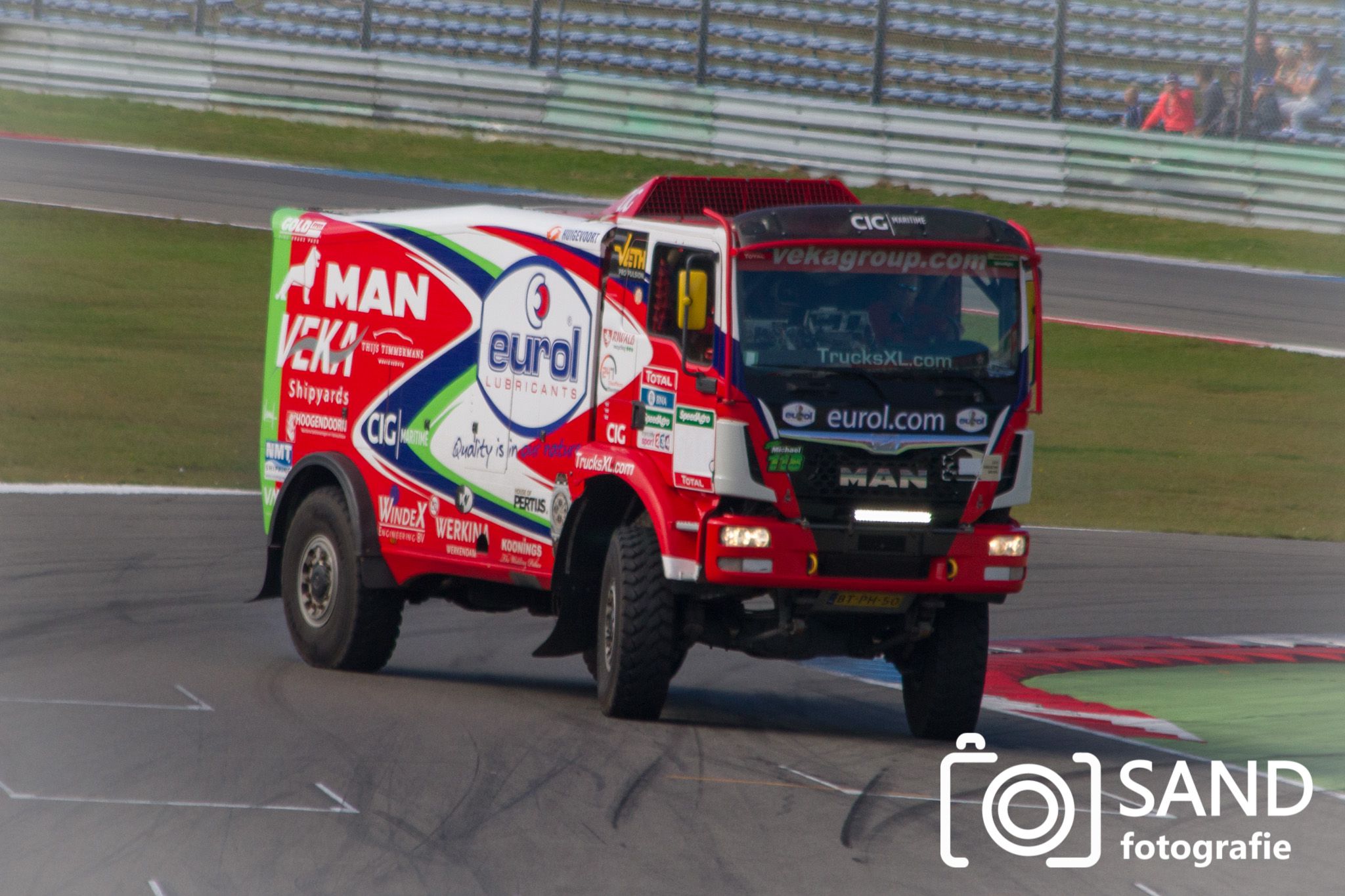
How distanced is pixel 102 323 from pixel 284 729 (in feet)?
51.0

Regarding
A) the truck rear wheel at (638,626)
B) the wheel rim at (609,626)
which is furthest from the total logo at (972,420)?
the wheel rim at (609,626)

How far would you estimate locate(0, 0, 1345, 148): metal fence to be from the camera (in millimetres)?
27078

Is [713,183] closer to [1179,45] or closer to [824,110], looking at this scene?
[824,110]

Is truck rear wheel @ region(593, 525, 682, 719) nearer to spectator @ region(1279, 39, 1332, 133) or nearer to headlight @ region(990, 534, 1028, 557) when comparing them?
headlight @ region(990, 534, 1028, 557)

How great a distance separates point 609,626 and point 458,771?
1.46 meters

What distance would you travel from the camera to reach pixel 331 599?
1120cm

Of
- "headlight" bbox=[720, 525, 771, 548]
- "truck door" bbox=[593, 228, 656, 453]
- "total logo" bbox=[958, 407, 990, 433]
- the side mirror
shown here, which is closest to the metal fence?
"total logo" bbox=[958, 407, 990, 433]

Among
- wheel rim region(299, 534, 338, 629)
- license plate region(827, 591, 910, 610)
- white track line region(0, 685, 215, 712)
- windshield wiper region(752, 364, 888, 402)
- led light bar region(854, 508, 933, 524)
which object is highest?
windshield wiper region(752, 364, 888, 402)

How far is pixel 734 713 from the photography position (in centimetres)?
1031

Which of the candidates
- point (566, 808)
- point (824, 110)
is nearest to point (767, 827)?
point (566, 808)

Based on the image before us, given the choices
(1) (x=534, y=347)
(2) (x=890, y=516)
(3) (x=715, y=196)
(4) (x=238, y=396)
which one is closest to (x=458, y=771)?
(2) (x=890, y=516)

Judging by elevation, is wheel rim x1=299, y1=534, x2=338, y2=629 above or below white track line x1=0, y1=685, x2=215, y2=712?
above

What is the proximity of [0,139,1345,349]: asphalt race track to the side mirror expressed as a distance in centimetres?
1663

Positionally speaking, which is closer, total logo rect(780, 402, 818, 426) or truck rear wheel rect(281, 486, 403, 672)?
total logo rect(780, 402, 818, 426)
